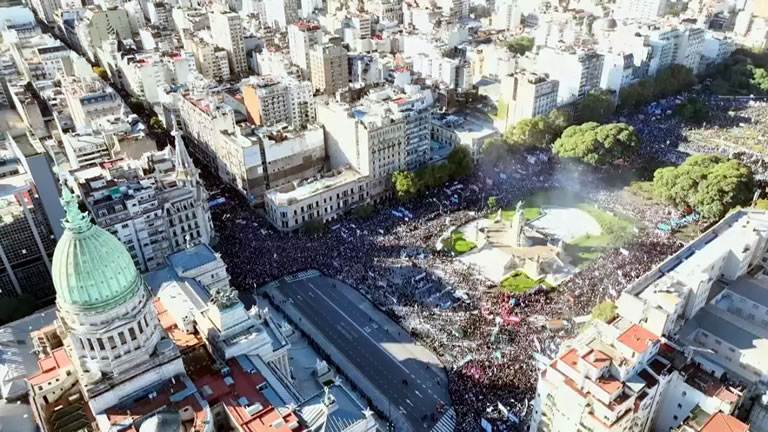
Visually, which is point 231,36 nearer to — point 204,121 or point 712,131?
point 204,121

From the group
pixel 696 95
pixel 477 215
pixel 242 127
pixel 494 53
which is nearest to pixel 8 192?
pixel 242 127

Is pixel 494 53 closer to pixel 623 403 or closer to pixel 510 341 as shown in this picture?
pixel 510 341

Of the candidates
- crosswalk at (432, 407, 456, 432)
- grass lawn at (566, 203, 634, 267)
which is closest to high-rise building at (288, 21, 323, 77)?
grass lawn at (566, 203, 634, 267)

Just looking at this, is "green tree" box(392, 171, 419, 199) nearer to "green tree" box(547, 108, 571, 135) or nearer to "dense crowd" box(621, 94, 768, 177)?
"green tree" box(547, 108, 571, 135)

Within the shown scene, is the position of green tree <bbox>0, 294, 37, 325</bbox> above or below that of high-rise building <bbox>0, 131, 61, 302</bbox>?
below

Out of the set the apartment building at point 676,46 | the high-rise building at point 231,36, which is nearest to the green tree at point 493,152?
the apartment building at point 676,46

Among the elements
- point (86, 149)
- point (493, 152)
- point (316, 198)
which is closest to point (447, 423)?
point (316, 198)
